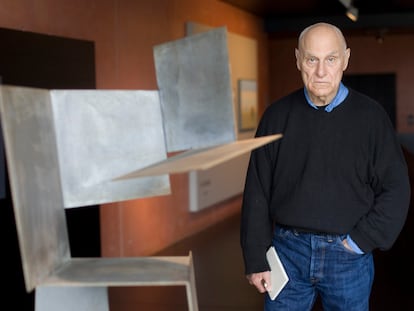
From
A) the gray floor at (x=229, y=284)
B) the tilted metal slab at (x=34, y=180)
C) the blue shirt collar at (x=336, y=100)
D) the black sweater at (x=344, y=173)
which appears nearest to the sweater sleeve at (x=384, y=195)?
the black sweater at (x=344, y=173)

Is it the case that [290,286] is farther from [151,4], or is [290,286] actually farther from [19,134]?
[151,4]

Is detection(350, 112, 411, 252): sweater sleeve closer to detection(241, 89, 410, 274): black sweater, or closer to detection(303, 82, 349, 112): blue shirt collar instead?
detection(241, 89, 410, 274): black sweater

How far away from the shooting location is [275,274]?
2262 millimetres

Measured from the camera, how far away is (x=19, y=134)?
1789 mm

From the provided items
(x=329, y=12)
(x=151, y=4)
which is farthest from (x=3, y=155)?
(x=329, y=12)

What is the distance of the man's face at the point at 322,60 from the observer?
2133 mm

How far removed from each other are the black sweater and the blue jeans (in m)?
0.05

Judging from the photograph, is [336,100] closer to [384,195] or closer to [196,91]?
[384,195]

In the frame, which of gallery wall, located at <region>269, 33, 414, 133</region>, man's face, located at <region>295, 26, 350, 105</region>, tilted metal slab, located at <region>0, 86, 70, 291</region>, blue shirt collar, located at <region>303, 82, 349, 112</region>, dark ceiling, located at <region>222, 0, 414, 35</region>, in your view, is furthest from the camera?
gallery wall, located at <region>269, 33, 414, 133</region>

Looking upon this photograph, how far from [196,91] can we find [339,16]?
345 inches

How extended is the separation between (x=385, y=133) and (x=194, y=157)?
0.74 metres

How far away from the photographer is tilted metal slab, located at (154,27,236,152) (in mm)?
2018

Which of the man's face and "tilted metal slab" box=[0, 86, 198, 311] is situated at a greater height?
the man's face

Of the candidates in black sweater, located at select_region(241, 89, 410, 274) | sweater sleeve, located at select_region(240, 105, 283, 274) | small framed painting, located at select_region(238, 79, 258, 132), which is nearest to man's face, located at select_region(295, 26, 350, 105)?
black sweater, located at select_region(241, 89, 410, 274)
